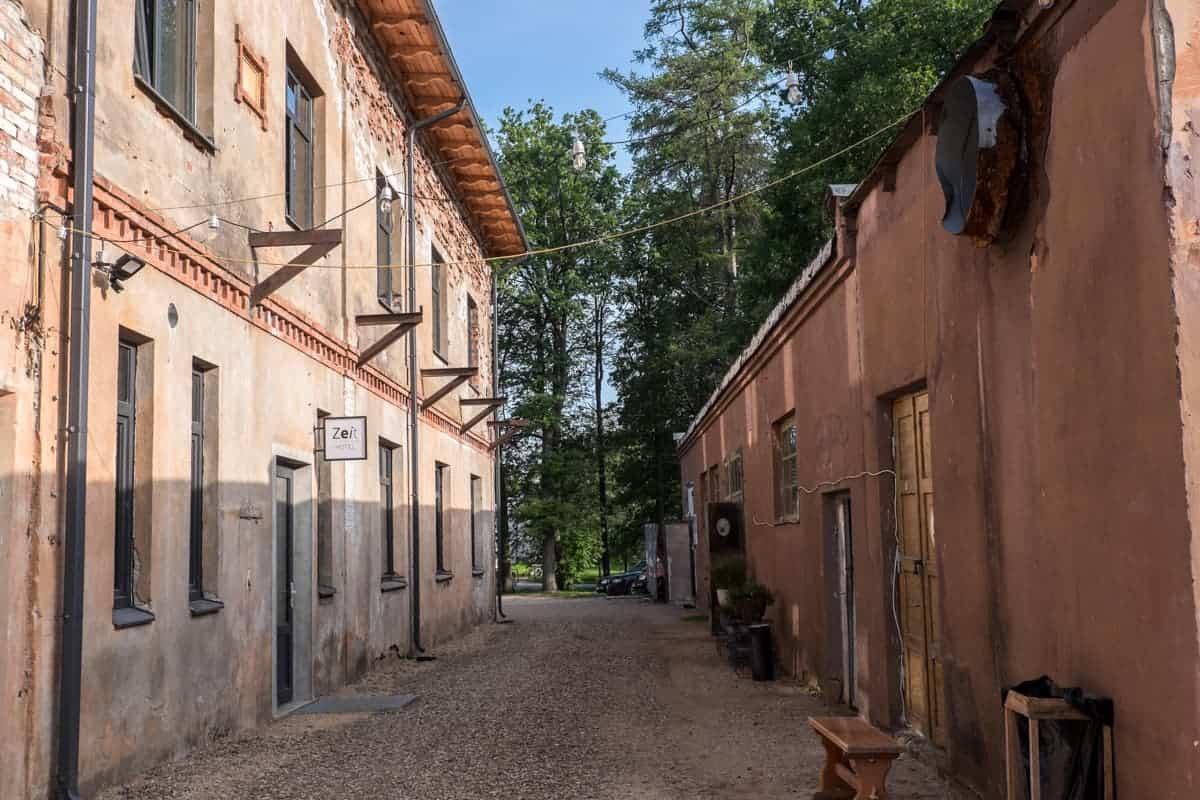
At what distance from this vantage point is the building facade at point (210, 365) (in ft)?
20.6

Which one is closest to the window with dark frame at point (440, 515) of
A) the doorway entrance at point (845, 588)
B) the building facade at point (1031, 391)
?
the doorway entrance at point (845, 588)

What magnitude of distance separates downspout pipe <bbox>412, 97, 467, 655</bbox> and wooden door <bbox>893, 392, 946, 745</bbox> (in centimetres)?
832

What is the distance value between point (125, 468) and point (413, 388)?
8.14m

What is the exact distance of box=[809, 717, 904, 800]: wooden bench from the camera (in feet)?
18.8

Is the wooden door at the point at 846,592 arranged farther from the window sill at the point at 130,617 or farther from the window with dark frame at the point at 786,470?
the window sill at the point at 130,617

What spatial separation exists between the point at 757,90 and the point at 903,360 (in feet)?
104

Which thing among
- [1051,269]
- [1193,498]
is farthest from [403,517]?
[1193,498]

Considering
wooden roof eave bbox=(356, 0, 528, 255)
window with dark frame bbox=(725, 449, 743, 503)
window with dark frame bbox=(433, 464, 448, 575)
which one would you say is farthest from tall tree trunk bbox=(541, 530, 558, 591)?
window with dark frame bbox=(433, 464, 448, 575)

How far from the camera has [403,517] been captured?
1539cm

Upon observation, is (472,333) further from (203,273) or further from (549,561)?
(549,561)

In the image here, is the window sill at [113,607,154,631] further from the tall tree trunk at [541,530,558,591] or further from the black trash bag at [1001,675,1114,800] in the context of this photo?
the tall tree trunk at [541,530,558,591]

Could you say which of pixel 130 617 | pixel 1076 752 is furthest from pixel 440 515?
pixel 1076 752

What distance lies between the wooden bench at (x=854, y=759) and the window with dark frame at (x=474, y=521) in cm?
1495

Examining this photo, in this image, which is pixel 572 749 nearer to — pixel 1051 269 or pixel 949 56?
pixel 1051 269
